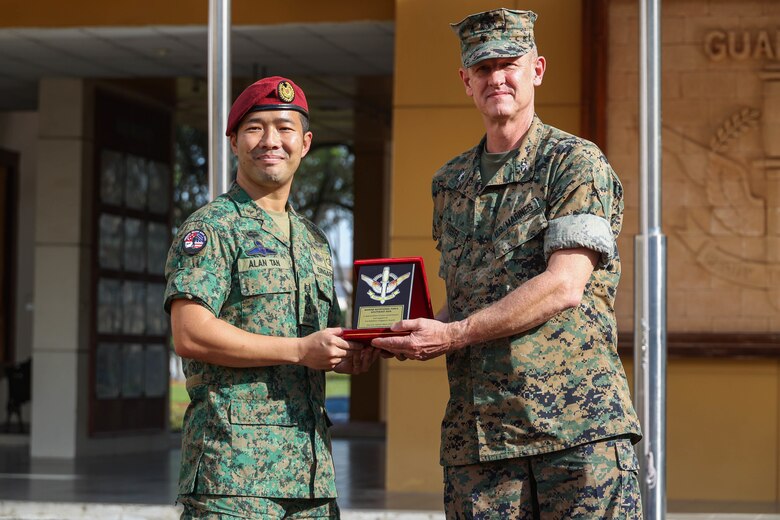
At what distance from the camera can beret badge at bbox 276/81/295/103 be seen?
3293 millimetres

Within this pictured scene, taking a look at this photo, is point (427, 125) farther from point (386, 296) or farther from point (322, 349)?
point (322, 349)

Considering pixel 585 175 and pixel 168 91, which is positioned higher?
pixel 168 91

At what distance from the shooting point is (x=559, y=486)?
3.04 metres

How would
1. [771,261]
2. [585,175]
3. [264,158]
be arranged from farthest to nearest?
[771,261]
[264,158]
[585,175]

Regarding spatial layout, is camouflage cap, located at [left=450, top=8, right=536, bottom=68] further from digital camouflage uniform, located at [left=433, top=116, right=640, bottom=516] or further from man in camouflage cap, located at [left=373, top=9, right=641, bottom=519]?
digital camouflage uniform, located at [left=433, top=116, right=640, bottom=516]

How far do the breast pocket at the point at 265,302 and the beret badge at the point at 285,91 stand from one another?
1.54 ft

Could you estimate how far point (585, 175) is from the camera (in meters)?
3.08

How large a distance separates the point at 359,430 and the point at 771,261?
9.61 metres

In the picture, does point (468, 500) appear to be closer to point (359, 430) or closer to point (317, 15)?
point (317, 15)

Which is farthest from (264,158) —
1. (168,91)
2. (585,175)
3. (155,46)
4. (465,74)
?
(168,91)

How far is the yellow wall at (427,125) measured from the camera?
9039 millimetres

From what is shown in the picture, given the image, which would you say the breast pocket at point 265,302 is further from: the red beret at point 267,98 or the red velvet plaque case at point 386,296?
the red beret at point 267,98

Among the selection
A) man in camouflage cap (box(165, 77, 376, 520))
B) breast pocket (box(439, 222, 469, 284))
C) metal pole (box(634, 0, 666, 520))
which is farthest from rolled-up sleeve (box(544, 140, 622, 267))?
metal pole (box(634, 0, 666, 520))

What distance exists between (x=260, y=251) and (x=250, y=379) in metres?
0.35
